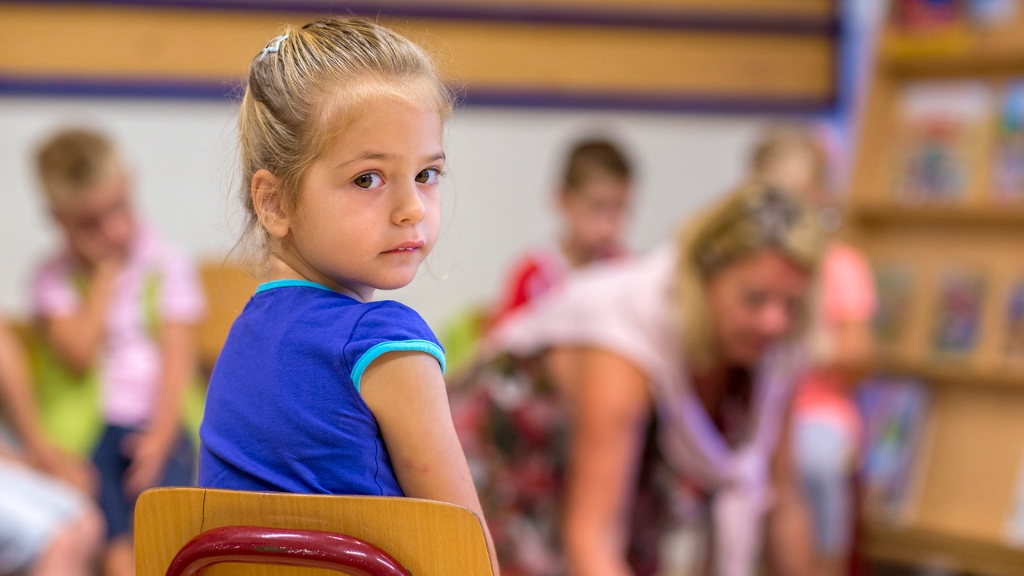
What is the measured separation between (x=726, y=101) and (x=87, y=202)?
6.92 ft

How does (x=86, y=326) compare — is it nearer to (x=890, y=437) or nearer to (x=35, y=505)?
(x=35, y=505)

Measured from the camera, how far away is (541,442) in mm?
1735

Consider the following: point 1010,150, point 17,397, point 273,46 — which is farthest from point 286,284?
point 1010,150

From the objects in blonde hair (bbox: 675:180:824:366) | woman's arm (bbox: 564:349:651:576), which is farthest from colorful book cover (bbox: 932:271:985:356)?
woman's arm (bbox: 564:349:651:576)

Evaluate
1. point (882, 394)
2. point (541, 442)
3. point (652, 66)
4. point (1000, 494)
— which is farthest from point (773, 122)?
point (541, 442)

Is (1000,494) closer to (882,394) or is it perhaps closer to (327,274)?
(882,394)

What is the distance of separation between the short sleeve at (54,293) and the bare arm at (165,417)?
→ 0.81ft

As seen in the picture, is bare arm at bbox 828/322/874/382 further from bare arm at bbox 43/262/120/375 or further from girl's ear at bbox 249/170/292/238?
girl's ear at bbox 249/170/292/238

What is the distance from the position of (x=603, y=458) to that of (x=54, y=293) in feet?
5.01

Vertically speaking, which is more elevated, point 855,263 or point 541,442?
point 855,263

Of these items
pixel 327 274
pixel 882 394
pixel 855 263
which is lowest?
pixel 882 394

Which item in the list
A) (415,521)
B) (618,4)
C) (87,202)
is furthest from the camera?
(618,4)

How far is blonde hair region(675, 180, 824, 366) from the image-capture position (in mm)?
1503

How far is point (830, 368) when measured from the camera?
2.62 m
